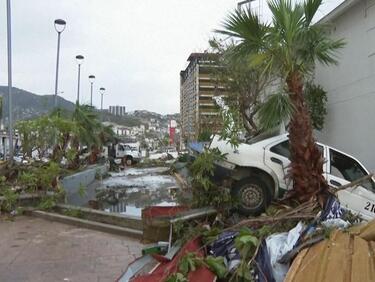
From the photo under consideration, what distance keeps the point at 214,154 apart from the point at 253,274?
352 cm

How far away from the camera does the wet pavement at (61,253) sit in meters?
7.06

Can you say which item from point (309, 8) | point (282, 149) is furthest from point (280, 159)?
point (309, 8)

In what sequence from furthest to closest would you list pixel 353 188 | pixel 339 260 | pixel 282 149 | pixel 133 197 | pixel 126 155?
pixel 126 155 → pixel 133 197 → pixel 282 149 → pixel 353 188 → pixel 339 260

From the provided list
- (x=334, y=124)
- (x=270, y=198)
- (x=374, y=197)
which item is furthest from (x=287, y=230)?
(x=334, y=124)

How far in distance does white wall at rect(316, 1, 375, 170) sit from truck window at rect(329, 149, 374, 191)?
389 centimetres

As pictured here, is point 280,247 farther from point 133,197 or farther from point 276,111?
point 133,197

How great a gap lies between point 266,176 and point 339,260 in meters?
4.32

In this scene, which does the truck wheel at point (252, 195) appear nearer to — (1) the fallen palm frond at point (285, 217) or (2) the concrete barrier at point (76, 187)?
(1) the fallen palm frond at point (285, 217)

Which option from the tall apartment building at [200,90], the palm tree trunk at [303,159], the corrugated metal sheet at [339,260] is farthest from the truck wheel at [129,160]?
→ the corrugated metal sheet at [339,260]

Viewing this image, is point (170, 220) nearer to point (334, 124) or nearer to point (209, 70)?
point (334, 124)

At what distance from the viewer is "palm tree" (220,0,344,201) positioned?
24.8 feet

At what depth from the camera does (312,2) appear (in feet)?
27.5

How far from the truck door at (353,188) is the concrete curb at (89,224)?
3.82 metres

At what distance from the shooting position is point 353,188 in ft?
28.3
